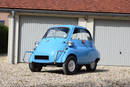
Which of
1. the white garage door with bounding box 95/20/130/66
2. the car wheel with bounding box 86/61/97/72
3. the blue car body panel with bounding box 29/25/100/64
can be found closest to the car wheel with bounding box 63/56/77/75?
the blue car body panel with bounding box 29/25/100/64

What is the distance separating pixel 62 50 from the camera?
36.7ft

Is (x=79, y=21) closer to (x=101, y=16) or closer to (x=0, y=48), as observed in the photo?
(x=101, y=16)

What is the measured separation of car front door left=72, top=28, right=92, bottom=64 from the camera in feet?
38.9

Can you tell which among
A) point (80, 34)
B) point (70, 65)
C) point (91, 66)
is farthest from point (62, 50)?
point (91, 66)

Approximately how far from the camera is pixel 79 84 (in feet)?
29.8

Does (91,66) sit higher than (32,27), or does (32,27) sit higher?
(32,27)

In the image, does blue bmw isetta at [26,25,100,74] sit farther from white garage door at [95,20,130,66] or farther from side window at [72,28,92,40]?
white garage door at [95,20,130,66]

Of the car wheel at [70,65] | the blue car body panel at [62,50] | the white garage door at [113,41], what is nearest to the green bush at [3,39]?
the white garage door at [113,41]

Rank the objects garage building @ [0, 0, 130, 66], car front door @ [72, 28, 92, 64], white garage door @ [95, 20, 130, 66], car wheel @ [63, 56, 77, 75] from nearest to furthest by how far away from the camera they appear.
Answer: car wheel @ [63, 56, 77, 75] < car front door @ [72, 28, 92, 64] < garage building @ [0, 0, 130, 66] < white garage door @ [95, 20, 130, 66]

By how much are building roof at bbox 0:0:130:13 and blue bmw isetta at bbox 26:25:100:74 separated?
4.08 metres

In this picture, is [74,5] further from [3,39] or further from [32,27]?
[3,39]

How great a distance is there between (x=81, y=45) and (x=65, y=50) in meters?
1.16

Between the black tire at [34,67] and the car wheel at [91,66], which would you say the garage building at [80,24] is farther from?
the black tire at [34,67]

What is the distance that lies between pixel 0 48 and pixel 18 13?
1217cm
